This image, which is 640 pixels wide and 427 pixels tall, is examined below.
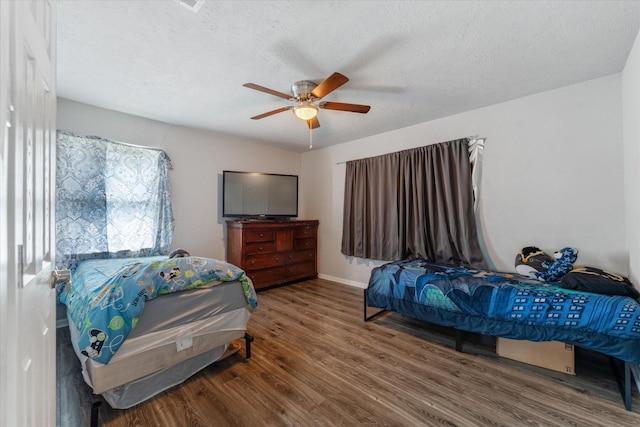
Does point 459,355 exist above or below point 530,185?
below

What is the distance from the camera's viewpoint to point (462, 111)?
10.1 ft

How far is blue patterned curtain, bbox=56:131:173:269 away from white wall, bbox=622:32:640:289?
4.52 meters

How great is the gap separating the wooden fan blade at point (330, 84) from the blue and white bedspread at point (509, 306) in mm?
1883

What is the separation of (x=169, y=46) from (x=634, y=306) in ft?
11.9

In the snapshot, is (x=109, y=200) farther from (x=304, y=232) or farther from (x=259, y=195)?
(x=304, y=232)

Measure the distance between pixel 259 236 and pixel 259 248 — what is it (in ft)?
0.61

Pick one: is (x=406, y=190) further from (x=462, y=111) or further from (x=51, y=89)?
(x=51, y=89)

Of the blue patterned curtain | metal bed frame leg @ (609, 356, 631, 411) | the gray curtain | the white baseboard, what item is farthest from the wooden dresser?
metal bed frame leg @ (609, 356, 631, 411)

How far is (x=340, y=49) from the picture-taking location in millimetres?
1870

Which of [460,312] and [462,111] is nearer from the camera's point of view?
[460,312]

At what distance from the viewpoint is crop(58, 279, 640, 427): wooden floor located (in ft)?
Result: 4.96

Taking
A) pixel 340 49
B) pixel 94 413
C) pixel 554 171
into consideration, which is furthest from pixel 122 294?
pixel 554 171

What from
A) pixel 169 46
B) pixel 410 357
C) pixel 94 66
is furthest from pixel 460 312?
pixel 94 66

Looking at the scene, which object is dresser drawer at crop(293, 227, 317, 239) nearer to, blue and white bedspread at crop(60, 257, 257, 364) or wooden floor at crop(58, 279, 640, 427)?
wooden floor at crop(58, 279, 640, 427)
